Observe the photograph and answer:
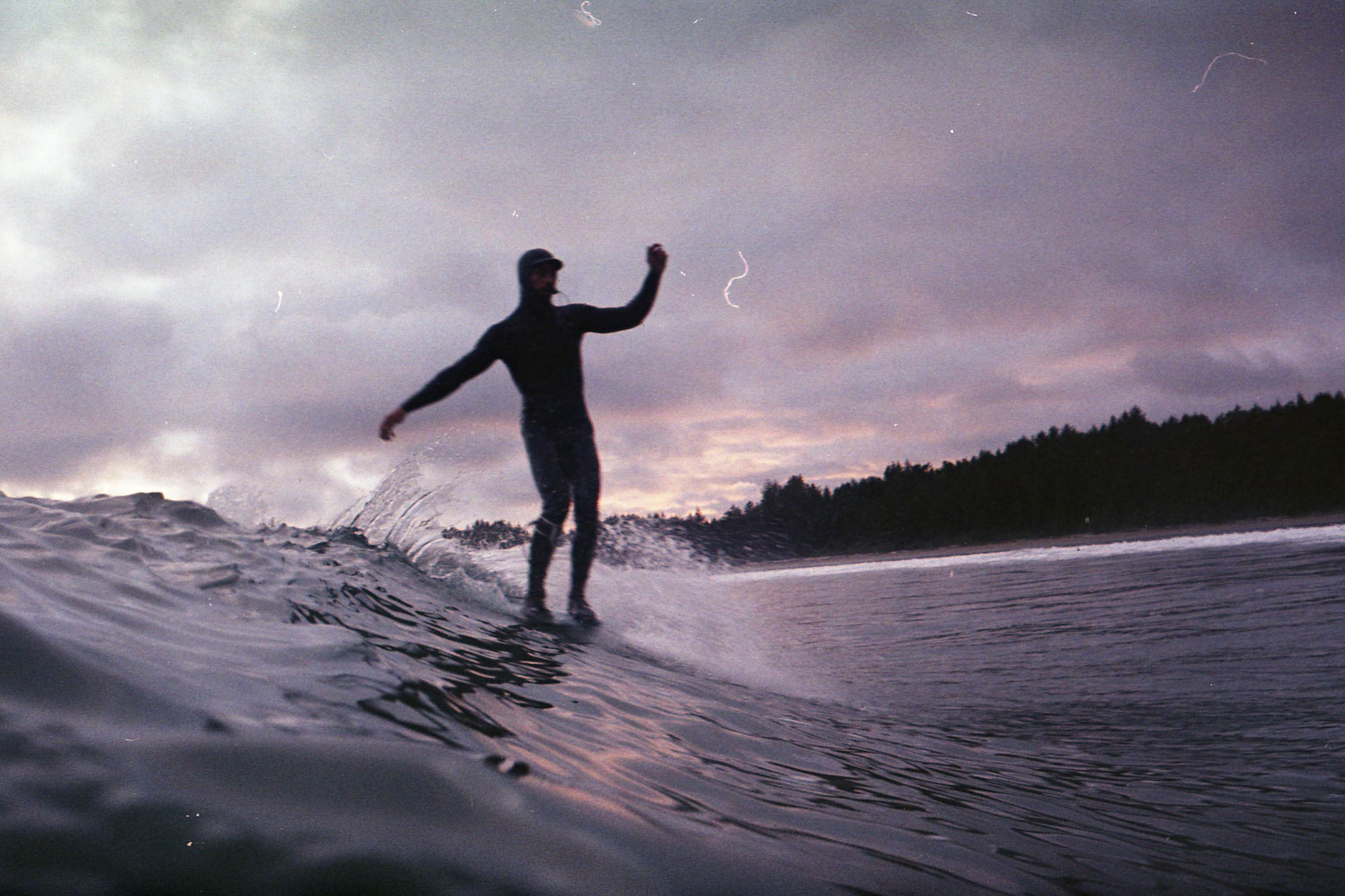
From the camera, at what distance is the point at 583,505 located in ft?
15.2

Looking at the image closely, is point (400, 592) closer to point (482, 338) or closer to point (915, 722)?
point (482, 338)

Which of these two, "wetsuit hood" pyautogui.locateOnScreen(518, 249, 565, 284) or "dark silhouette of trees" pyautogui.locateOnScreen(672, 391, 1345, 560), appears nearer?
"wetsuit hood" pyautogui.locateOnScreen(518, 249, 565, 284)

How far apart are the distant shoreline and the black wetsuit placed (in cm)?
2517

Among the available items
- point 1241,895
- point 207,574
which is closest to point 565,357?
point 207,574

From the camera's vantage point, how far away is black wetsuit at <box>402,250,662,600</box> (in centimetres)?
459

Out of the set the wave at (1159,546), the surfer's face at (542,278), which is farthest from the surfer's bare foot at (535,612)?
the wave at (1159,546)

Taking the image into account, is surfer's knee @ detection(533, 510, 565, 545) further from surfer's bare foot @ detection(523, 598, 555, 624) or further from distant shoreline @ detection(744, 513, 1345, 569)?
distant shoreline @ detection(744, 513, 1345, 569)

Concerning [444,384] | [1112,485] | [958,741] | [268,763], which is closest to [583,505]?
[444,384]

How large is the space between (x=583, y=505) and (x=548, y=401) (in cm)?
62

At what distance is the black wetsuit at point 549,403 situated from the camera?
459 centimetres

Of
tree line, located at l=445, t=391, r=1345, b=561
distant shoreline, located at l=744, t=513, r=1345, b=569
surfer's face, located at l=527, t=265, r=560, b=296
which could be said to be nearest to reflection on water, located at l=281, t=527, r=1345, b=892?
surfer's face, located at l=527, t=265, r=560, b=296

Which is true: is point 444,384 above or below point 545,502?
above

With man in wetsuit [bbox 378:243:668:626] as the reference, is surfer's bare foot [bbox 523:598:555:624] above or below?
below

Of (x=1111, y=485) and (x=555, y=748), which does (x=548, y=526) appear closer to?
(x=555, y=748)
